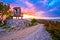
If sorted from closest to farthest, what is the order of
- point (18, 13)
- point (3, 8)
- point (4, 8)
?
point (3, 8)
point (4, 8)
point (18, 13)

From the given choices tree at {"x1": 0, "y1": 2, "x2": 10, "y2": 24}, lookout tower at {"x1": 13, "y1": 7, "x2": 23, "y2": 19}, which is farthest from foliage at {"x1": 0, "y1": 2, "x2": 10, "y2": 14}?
lookout tower at {"x1": 13, "y1": 7, "x2": 23, "y2": 19}

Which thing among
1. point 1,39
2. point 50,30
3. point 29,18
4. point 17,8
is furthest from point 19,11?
point 1,39

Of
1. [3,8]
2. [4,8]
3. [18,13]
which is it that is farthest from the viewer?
[18,13]

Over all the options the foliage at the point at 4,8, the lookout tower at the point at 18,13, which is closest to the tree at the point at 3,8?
the foliage at the point at 4,8

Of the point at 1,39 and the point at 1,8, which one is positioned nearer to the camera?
the point at 1,39

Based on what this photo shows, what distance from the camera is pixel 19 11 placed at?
18484 millimetres

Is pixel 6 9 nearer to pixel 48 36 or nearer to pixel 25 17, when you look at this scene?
pixel 25 17

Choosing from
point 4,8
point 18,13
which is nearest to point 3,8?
point 4,8

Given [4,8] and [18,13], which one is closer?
[4,8]

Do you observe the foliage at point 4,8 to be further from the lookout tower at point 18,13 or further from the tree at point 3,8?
the lookout tower at point 18,13

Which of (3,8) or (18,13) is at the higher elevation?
(3,8)

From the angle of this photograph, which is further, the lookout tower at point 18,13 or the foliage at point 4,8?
the lookout tower at point 18,13

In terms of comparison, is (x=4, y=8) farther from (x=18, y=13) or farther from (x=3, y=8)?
(x=18, y=13)

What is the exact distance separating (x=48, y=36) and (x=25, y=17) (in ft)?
29.3
